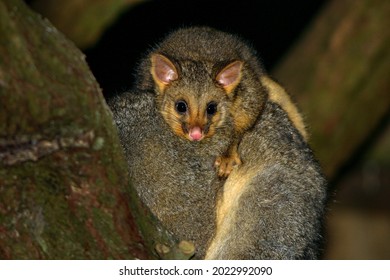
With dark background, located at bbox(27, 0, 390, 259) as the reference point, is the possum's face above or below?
above

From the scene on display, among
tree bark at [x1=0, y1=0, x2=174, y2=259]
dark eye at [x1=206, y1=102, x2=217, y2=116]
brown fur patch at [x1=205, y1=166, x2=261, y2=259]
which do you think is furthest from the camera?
dark eye at [x1=206, y1=102, x2=217, y2=116]

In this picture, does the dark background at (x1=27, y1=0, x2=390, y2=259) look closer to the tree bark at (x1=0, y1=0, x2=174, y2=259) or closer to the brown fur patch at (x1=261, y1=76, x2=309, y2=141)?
the brown fur patch at (x1=261, y1=76, x2=309, y2=141)

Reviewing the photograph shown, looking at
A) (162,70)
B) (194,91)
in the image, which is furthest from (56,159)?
(194,91)

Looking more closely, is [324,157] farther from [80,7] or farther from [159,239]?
[159,239]

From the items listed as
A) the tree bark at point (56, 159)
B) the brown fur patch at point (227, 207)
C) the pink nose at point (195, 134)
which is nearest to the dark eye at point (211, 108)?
the pink nose at point (195, 134)

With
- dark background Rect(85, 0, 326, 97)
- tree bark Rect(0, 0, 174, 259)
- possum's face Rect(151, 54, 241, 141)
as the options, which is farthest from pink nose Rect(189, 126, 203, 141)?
dark background Rect(85, 0, 326, 97)
